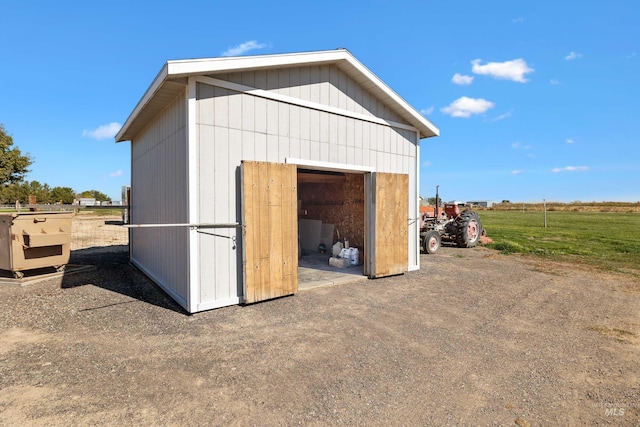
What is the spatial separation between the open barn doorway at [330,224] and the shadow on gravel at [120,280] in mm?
2607

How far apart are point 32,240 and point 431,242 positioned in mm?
10253

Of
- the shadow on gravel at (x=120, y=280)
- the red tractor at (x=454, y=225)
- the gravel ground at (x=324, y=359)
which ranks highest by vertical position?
the red tractor at (x=454, y=225)

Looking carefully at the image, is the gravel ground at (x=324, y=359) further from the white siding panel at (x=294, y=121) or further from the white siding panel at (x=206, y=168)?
the white siding panel at (x=294, y=121)

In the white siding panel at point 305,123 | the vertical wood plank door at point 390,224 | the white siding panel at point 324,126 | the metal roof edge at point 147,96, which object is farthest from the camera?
the vertical wood plank door at point 390,224

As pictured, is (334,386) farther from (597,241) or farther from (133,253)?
(597,241)

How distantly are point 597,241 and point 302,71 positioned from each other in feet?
46.4

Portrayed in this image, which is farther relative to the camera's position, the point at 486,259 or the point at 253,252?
the point at 486,259

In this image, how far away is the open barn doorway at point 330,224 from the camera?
722 centimetres

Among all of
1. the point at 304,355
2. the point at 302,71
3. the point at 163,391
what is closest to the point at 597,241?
the point at 302,71

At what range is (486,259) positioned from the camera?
31.1ft

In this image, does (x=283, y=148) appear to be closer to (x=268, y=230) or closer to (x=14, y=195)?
(x=268, y=230)

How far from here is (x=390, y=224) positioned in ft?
23.2

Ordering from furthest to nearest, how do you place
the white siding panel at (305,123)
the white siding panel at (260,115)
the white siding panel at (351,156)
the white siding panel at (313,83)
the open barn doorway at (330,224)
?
the open barn doorway at (330,224) < the white siding panel at (351,156) < the white siding panel at (313,83) < the white siding panel at (305,123) < the white siding panel at (260,115)

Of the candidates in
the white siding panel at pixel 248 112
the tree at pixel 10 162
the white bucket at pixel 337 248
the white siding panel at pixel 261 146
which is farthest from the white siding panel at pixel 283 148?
the tree at pixel 10 162
